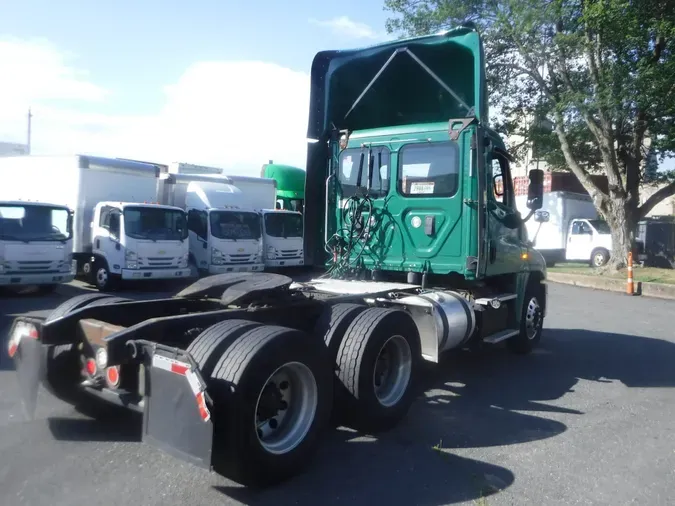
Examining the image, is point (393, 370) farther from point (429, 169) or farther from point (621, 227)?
point (621, 227)

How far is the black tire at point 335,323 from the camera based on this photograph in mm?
4812

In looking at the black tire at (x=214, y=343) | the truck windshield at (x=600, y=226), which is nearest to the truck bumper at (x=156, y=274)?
A: the black tire at (x=214, y=343)

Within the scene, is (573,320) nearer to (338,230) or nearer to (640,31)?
(338,230)

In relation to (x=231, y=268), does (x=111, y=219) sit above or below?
above

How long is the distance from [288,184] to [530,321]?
1769 centimetres

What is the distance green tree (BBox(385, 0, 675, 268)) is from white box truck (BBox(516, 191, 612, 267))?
115 inches

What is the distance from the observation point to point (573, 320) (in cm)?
1130

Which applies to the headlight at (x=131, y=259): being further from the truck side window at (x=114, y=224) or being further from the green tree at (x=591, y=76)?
the green tree at (x=591, y=76)

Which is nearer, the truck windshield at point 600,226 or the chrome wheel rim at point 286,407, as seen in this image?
the chrome wheel rim at point 286,407

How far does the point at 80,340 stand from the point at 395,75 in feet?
16.7

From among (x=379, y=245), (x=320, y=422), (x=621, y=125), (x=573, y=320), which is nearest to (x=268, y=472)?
(x=320, y=422)

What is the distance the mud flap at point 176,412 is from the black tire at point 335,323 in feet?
5.03

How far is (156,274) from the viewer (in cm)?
1494

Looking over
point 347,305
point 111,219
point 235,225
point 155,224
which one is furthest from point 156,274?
point 347,305
